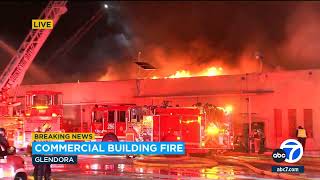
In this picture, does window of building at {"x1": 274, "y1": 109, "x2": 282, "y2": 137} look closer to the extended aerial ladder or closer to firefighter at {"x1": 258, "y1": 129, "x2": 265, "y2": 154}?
firefighter at {"x1": 258, "y1": 129, "x2": 265, "y2": 154}

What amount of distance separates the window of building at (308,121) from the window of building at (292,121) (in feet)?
1.45

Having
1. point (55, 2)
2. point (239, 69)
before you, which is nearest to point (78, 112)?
point (55, 2)

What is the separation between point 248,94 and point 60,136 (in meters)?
10.8

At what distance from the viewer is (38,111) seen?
20.4 metres

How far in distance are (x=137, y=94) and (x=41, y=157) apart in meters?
15.2

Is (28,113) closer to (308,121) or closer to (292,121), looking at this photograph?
(292,121)

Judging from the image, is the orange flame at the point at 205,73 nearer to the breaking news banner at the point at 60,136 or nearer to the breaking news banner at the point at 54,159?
the breaking news banner at the point at 60,136

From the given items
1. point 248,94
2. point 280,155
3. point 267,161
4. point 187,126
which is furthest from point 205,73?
point 280,155

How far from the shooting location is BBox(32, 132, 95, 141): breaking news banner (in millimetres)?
12439

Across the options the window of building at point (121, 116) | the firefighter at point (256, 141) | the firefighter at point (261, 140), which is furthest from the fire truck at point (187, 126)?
the firefighter at point (261, 140)

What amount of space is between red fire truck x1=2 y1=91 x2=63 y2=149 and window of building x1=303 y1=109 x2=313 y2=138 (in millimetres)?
10398

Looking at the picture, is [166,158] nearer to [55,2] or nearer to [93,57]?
[55,2]

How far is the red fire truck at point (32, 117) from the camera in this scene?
66.1 feet
